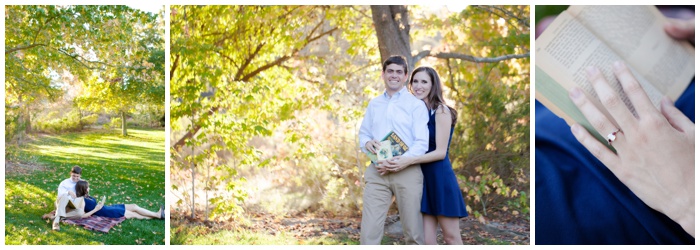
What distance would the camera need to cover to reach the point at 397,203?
11.8 feet

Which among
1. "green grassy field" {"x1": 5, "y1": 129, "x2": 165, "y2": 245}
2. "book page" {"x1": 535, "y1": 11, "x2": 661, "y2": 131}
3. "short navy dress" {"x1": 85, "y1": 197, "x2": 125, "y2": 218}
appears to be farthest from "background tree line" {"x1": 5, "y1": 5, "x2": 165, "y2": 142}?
"book page" {"x1": 535, "y1": 11, "x2": 661, "y2": 131}

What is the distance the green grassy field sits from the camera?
3910 millimetres

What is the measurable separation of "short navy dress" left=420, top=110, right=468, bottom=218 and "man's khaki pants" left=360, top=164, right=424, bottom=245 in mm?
40

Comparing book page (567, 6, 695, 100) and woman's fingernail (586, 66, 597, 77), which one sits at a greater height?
book page (567, 6, 695, 100)

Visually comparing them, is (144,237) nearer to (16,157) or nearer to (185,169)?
(16,157)

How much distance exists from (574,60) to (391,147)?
1014mm

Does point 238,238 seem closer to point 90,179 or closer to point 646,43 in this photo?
point 90,179

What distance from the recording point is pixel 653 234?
3.67m

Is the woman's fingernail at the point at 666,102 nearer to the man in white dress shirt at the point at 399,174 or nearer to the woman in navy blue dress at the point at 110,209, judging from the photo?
the man in white dress shirt at the point at 399,174

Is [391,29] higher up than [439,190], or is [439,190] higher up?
[391,29]

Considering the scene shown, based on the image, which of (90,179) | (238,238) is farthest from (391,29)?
(90,179)

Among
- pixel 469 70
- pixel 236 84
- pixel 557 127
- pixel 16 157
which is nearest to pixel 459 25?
pixel 469 70

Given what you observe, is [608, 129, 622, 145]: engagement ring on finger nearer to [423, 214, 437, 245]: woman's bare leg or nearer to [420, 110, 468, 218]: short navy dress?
[420, 110, 468, 218]: short navy dress

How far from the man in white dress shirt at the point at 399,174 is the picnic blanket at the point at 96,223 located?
4.94 feet
